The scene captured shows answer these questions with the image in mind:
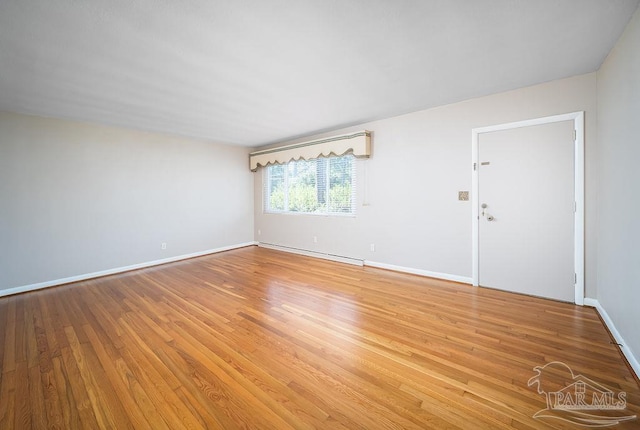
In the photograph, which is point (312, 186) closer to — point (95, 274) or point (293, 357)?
point (293, 357)

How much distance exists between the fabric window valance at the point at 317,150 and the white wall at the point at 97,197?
33.8 inches

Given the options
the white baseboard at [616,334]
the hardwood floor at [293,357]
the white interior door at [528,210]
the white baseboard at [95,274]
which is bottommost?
the hardwood floor at [293,357]

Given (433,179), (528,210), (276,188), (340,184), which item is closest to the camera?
(528,210)

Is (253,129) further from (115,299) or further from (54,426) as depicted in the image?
(54,426)

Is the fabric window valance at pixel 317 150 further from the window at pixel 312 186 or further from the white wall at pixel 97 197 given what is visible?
the white wall at pixel 97 197

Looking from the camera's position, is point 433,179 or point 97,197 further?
point 97,197

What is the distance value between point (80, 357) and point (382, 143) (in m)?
4.28

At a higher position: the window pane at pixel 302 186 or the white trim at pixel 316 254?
the window pane at pixel 302 186

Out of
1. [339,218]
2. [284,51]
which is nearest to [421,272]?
[339,218]

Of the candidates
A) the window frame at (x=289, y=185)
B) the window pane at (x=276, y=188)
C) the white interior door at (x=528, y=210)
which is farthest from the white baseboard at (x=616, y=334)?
the window pane at (x=276, y=188)

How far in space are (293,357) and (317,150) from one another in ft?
12.1

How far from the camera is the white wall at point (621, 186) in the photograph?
170cm

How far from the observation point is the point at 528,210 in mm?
2881

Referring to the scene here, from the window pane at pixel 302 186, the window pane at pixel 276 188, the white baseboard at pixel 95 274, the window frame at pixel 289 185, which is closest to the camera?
A: the white baseboard at pixel 95 274
